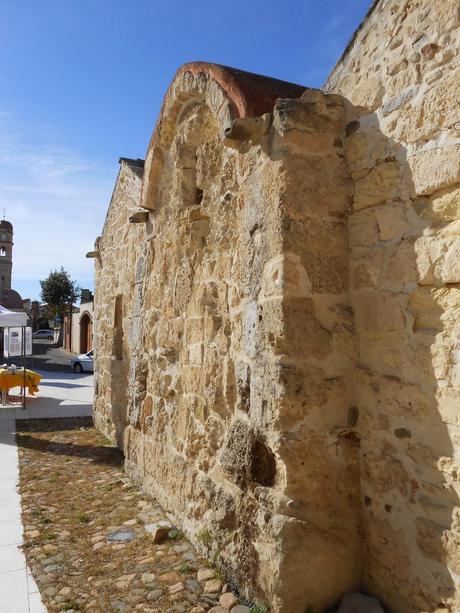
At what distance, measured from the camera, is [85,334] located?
1064 inches

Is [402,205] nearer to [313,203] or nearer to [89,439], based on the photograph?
[313,203]

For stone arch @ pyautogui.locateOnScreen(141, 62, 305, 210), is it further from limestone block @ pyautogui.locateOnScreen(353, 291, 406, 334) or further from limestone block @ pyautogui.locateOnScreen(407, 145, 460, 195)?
limestone block @ pyautogui.locateOnScreen(353, 291, 406, 334)

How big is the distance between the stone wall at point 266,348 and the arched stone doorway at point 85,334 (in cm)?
2402

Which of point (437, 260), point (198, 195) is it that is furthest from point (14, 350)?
point (437, 260)

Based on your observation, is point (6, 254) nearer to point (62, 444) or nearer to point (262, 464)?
point (62, 444)

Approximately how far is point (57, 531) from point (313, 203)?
2.98 metres

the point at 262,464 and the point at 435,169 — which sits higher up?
the point at 435,169

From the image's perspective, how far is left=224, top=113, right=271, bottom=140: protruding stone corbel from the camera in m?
2.45

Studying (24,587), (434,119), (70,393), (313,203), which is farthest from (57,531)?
(70,393)

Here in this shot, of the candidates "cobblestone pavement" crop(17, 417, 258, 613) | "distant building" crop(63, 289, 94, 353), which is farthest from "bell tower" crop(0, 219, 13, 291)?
"cobblestone pavement" crop(17, 417, 258, 613)

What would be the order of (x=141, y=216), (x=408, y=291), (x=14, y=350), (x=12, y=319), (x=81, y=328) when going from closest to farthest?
(x=408, y=291) < (x=141, y=216) < (x=12, y=319) < (x=14, y=350) < (x=81, y=328)

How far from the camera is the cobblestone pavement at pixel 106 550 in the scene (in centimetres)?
253

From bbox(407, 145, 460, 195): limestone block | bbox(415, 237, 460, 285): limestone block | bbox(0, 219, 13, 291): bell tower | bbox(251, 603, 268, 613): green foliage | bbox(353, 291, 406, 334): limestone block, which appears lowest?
bbox(251, 603, 268, 613): green foliage

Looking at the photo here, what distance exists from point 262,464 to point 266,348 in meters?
0.58
